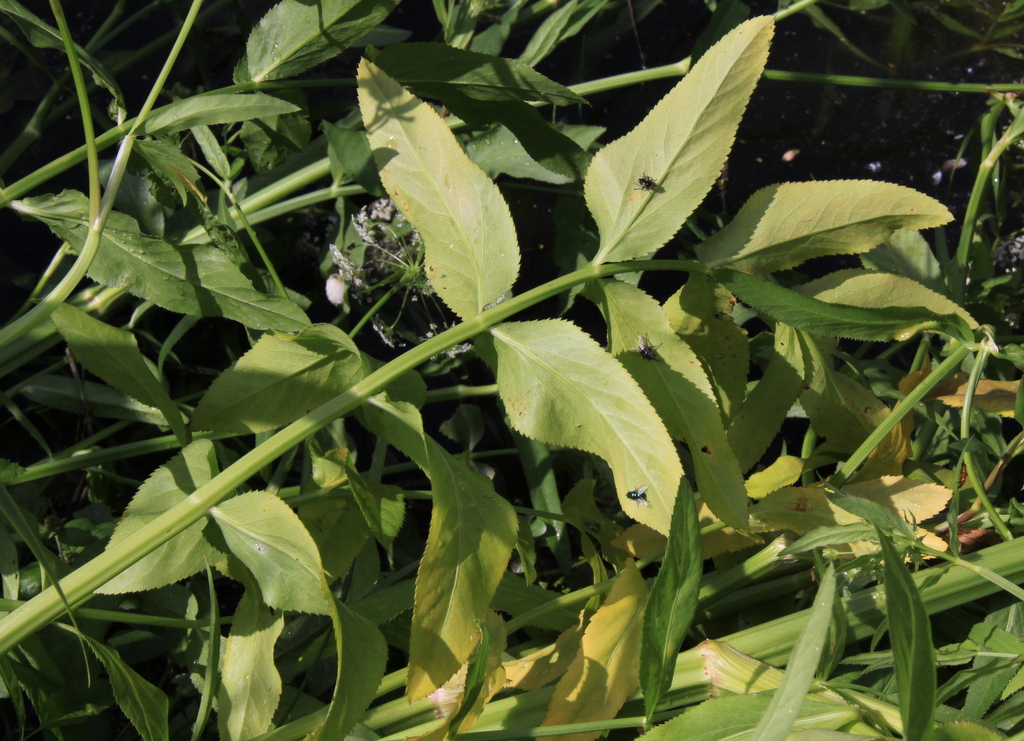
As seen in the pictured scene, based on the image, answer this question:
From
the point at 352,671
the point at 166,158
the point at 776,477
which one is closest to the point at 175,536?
the point at 352,671

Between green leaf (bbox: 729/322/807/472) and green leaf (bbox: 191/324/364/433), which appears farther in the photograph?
green leaf (bbox: 729/322/807/472)

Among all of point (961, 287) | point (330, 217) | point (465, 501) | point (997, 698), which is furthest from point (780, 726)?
point (330, 217)

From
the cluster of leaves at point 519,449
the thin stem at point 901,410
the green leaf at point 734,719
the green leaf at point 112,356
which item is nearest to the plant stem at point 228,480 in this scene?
the cluster of leaves at point 519,449

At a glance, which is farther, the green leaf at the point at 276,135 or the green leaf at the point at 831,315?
the green leaf at the point at 276,135

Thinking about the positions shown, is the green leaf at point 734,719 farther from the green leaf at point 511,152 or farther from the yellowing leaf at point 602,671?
the green leaf at point 511,152

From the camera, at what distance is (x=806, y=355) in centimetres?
75

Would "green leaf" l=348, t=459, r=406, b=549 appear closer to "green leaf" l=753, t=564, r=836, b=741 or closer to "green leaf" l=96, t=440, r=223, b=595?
"green leaf" l=96, t=440, r=223, b=595

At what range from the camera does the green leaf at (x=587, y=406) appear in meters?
0.56

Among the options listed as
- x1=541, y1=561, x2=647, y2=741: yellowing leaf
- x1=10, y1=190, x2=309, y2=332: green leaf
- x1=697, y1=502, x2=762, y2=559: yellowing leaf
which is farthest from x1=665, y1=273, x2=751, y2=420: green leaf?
x1=10, y1=190, x2=309, y2=332: green leaf

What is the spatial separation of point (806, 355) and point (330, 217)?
673mm

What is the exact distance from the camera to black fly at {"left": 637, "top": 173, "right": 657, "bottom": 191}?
2.01ft

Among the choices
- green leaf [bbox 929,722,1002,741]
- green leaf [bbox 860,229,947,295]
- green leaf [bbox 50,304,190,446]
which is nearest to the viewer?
green leaf [bbox 929,722,1002,741]

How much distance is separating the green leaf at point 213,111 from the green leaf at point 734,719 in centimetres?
58

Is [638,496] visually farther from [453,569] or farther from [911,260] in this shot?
[911,260]
